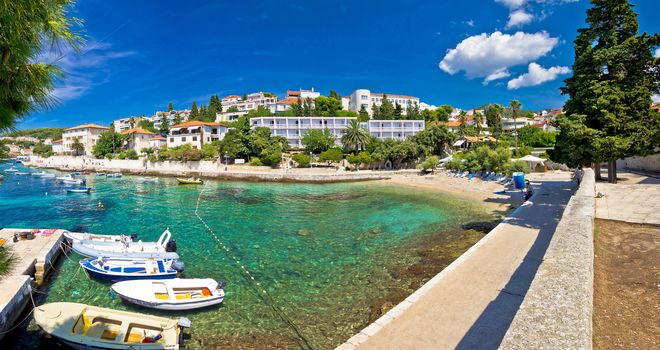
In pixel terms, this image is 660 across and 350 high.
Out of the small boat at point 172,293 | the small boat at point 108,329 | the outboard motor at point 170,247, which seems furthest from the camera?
the outboard motor at point 170,247

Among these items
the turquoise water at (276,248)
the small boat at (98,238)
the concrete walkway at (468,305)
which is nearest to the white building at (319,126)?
the turquoise water at (276,248)

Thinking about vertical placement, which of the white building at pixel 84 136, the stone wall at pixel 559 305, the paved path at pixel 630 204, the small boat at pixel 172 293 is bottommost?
the small boat at pixel 172 293

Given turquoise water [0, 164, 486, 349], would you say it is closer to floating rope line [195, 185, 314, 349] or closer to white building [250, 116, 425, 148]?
floating rope line [195, 185, 314, 349]

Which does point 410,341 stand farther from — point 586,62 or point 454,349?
point 586,62

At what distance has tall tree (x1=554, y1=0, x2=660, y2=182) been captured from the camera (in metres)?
16.8

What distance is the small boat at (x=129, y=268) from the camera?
12.5m

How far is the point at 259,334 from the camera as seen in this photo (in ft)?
30.0

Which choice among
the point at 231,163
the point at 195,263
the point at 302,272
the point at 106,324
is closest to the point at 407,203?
the point at 302,272

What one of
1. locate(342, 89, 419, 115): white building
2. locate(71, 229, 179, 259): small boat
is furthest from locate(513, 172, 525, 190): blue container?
locate(342, 89, 419, 115): white building

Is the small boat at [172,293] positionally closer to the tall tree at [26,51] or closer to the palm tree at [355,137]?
the tall tree at [26,51]

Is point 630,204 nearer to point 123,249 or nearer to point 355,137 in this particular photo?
point 123,249

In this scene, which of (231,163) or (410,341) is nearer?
(410,341)

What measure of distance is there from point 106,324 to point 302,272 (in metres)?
7.13

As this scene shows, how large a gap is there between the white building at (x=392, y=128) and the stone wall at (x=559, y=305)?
75.0 meters
